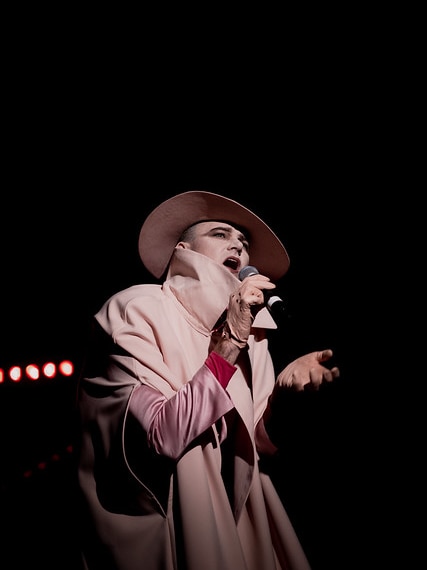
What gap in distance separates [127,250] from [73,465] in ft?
4.75

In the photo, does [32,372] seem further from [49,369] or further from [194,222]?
[194,222]

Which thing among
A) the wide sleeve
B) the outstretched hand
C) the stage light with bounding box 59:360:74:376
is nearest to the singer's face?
the outstretched hand

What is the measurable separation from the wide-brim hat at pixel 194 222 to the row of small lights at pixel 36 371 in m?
1.32

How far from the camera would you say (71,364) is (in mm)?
2938

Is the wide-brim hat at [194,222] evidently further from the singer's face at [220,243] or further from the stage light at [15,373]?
the stage light at [15,373]

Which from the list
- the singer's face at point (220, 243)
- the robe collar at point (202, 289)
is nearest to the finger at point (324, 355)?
the robe collar at point (202, 289)

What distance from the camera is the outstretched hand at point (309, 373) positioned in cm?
138

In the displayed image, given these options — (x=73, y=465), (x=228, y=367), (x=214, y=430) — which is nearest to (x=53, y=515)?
(x=73, y=465)

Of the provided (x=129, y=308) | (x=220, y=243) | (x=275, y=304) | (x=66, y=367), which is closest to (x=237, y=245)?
(x=220, y=243)

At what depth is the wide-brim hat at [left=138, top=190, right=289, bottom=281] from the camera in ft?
5.89

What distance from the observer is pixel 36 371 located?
287cm

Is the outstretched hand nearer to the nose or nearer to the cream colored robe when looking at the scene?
the cream colored robe

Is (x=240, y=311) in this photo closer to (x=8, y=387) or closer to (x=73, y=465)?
(x=73, y=465)

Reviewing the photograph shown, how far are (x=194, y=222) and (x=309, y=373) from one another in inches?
30.0
